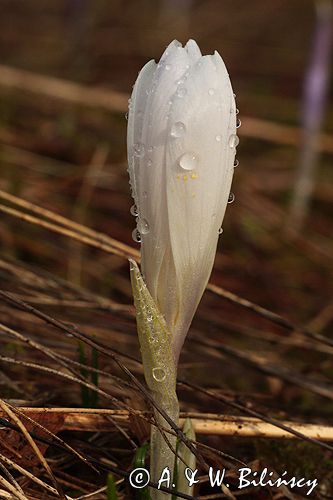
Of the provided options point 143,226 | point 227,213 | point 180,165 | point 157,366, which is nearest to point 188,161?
point 180,165

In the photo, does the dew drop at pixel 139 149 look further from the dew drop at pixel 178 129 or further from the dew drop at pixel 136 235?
the dew drop at pixel 136 235

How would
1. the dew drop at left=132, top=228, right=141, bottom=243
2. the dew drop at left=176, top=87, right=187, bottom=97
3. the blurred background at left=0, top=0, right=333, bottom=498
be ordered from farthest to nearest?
1. the blurred background at left=0, top=0, right=333, bottom=498
2. the dew drop at left=132, top=228, right=141, bottom=243
3. the dew drop at left=176, top=87, right=187, bottom=97

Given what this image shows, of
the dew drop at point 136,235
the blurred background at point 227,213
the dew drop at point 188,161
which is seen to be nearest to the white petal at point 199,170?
the dew drop at point 188,161

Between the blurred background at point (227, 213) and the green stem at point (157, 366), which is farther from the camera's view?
the blurred background at point (227, 213)

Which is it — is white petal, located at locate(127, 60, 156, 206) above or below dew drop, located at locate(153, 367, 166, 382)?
above

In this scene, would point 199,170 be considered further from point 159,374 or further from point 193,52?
point 159,374

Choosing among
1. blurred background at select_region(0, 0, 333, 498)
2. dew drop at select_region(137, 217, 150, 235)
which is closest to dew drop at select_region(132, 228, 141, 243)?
dew drop at select_region(137, 217, 150, 235)

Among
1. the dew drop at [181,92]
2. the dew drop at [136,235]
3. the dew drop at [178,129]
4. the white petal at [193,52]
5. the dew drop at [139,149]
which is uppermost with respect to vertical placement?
the white petal at [193,52]

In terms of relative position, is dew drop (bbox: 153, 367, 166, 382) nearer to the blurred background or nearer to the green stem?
the green stem
